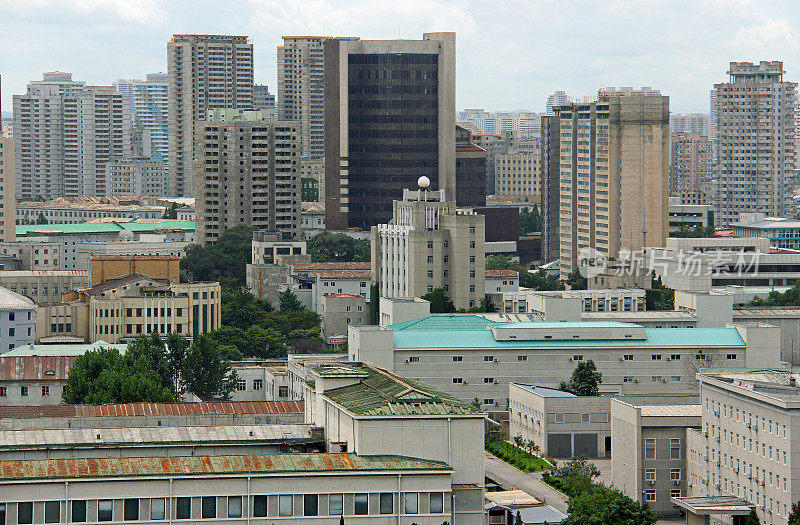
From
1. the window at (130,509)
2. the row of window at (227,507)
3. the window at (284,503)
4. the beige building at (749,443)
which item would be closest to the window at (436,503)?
the row of window at (227,507)

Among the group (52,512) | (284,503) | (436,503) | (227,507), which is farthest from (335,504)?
(52,512)

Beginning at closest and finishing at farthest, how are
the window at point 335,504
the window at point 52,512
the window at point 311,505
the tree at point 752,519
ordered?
the window at point 52,512 → the window at point 311,505 → the window at point 335,504 → the tree at point 752,519

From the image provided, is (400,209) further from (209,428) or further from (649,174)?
(209,428)

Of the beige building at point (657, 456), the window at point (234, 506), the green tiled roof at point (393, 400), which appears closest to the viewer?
the window at point (234, 506)

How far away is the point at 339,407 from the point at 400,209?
7527 centimetres

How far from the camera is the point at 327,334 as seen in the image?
478ft

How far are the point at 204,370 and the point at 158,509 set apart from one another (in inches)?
2017

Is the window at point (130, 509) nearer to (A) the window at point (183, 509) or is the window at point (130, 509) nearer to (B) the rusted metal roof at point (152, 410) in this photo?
(A) the window at point (183, 509)

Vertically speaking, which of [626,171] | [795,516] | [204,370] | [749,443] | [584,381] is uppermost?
[626,171]

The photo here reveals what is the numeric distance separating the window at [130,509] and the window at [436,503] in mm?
10494

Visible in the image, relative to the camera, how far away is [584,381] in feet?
334

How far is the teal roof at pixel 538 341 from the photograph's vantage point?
106 meters

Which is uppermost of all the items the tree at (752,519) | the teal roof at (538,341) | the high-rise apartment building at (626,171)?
the high-rise apartment building at (626,171)

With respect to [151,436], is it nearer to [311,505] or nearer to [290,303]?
[311,505]
